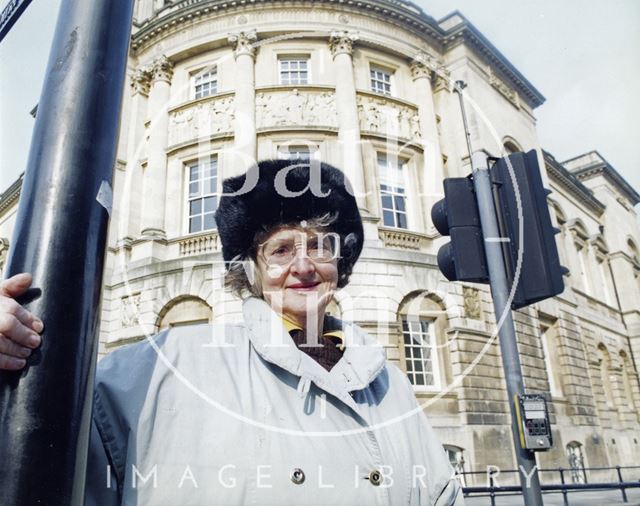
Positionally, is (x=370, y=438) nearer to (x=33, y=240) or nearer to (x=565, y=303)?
(x=33, y=240)

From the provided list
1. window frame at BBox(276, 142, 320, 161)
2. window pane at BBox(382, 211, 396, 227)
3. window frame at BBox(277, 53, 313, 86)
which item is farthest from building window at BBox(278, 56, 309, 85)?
window pane at BBox(382, 211, 396, 227)

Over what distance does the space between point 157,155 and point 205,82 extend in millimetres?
3567

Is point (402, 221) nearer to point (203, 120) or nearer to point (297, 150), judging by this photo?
point (297, 150)

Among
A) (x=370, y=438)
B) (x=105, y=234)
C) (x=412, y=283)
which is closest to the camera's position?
(x=105, y=234)

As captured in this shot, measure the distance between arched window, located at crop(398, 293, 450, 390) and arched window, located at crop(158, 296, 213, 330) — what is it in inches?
232

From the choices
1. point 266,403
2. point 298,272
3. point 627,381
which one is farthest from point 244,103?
point 627,381

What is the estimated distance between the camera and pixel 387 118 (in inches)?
661

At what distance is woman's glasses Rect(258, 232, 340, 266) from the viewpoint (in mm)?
2252

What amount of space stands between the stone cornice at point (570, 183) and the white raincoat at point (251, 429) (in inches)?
1071

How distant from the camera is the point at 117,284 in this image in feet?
49.0

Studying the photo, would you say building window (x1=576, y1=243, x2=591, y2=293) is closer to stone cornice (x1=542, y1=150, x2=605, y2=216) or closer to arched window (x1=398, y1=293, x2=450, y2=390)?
stone cornice (x1=542, y1=150, x2=605, y2=216)

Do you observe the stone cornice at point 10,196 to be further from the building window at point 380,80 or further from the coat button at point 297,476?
the coat button at point 297,476

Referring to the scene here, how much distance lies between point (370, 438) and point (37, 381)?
3.88 feet

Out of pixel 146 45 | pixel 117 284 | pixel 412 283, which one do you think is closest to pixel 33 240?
pixel 412 283
